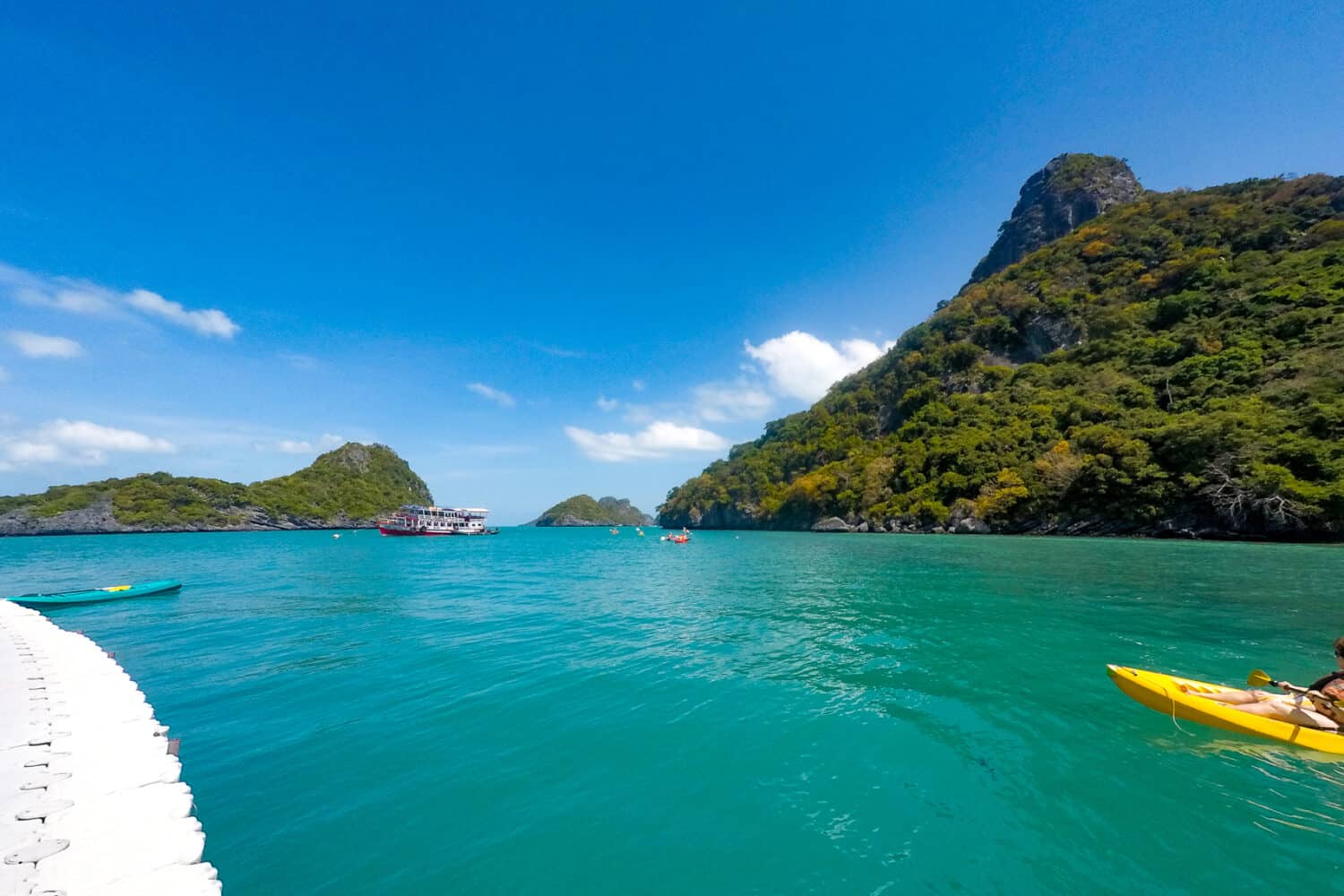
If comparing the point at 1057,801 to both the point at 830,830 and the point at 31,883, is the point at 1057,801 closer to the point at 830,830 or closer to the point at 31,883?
the point at 830,830

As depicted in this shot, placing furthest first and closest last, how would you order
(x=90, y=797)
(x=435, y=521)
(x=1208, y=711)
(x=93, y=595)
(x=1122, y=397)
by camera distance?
(x=435, y=521), (x=1122, y=397), (x=93, y=595), (x=1208, y=711), (x=90, y=797)

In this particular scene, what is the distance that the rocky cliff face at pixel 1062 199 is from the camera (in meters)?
123

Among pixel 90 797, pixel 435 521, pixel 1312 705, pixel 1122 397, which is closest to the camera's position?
pixel 90 797

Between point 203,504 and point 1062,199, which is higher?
point 1062,199

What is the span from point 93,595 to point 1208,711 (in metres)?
37.4

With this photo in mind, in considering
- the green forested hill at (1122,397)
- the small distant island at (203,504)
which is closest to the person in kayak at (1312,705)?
the green forested hill at (1122,397)

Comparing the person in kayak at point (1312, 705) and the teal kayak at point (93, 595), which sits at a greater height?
the person in kayak at point (1312, 705)

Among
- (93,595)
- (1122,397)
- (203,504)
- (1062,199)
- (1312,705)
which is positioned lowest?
(93,595)

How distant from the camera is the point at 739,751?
25.1 feet

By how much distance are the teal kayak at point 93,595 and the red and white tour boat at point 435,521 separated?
252 ft

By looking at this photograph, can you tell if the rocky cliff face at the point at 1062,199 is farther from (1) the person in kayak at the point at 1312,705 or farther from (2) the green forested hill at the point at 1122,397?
(1) the person in kayak at the point at 1312,705

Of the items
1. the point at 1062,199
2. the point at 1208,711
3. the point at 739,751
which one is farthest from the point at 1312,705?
the point at 1062,199

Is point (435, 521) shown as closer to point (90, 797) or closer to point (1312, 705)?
point (90, 797)

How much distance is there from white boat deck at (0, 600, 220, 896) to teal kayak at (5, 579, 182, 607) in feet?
56.4
